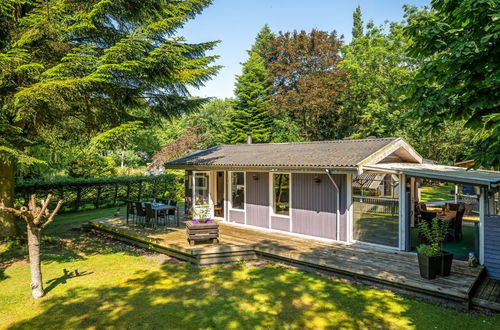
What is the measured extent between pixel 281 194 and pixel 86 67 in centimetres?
708

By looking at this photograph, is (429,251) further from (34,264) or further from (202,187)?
(202,187)

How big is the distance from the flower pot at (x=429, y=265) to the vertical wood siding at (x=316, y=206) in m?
3.00

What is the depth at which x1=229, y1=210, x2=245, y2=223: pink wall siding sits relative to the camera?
1252 centimetres

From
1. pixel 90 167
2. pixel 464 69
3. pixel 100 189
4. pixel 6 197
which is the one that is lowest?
pixel 100 189

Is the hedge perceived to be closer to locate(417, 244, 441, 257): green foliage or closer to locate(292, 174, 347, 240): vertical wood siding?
locate(292, 174, 347, 240): vertical wood siding

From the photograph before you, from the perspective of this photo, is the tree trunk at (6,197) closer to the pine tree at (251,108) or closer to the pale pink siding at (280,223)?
the pale pink siding at (280,223)

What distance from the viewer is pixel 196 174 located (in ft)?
45.3

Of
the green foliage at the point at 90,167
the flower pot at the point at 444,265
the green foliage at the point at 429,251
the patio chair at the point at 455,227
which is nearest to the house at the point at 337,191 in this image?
the patio chair at the point at 455,227

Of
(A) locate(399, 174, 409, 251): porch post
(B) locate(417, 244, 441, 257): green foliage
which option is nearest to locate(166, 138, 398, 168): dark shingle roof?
(A) locate(399, 174, 409, 251): porch post

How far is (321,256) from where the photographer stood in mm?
8227

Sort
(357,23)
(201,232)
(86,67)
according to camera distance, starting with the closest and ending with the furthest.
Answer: (86,67) < (201,232) < (357,23)

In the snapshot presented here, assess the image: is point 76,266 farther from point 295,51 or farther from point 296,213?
point 295,51

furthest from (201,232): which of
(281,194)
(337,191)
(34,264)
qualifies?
(337,191)

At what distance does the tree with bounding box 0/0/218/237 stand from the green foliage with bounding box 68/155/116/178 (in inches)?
508
